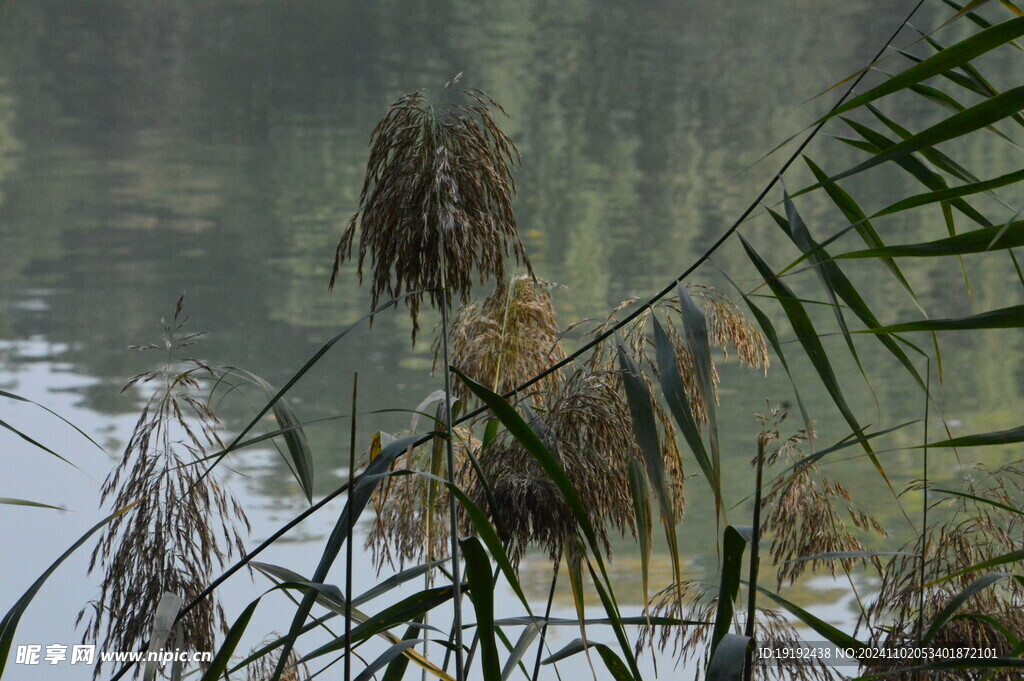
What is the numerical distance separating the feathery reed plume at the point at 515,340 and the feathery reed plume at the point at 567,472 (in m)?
0.39

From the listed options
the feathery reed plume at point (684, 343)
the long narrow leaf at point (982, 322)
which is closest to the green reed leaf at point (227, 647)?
the long narrow leaf at point (982, 322)

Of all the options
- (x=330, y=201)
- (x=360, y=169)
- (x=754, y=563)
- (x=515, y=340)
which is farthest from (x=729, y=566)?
(x=360, y=169)

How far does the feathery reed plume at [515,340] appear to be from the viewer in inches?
52.4

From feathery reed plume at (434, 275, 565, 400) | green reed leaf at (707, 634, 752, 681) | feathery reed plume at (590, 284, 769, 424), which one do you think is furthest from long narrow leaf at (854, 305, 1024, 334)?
feathery reed plume at (434, 275, 565, 400)

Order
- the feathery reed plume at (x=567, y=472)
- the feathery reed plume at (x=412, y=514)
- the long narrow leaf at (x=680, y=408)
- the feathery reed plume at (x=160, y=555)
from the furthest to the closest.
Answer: the feathery reed plume at (x=412, y=514) → the feathery reed plume at (x=160, y=555) → the feathery reed plume at (x=567, y=472) → the long narrow leaf at (x=680, y=408)

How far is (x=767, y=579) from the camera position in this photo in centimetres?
321

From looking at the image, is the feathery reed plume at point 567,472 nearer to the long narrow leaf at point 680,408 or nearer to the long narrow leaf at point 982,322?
the long narrow leaf at point 680,408

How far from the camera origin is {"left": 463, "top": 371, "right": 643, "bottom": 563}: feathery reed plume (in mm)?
789

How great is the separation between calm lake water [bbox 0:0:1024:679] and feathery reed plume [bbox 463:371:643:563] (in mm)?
1977

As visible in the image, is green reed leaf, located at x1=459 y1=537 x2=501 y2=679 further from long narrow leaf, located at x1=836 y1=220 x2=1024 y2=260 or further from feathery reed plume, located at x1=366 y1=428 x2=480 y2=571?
feathery reed plume, located at x1=366 y1=428 x2=480 y2=571

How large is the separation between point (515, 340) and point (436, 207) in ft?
1.93

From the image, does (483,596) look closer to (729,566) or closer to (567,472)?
(729,566)

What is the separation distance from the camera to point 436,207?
79 cm

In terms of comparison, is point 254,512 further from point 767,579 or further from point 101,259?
point 101,259
